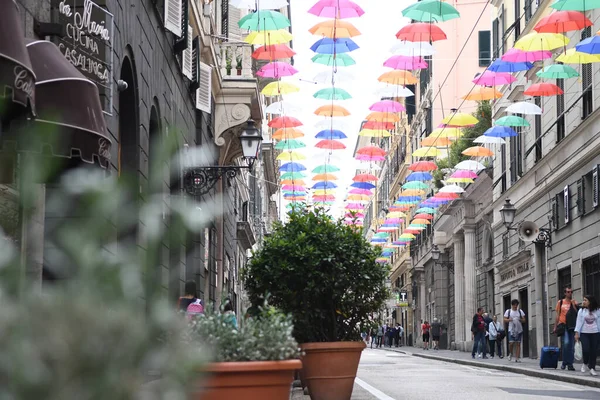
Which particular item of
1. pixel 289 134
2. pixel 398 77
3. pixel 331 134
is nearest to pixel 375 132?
pixel 331 134

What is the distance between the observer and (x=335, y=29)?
907 inches

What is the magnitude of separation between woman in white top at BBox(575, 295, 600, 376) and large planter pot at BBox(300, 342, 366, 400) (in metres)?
10.7

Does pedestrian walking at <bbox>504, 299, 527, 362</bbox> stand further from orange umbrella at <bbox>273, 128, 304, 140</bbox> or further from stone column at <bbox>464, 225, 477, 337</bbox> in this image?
stone column at <bbox>464, 225, 477, 337</bbox>

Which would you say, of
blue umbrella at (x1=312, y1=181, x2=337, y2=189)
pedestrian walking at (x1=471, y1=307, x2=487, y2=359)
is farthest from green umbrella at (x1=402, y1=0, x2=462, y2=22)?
blue umbrella at (x1=312, y1=181, x2=337, y2=189)

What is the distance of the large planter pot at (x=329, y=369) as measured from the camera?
32.7 feet

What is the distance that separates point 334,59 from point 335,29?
2177mm

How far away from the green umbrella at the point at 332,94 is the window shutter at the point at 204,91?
21.8 feet

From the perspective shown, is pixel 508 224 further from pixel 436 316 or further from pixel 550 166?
pixel 436 316

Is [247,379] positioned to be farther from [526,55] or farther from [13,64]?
[526,55]

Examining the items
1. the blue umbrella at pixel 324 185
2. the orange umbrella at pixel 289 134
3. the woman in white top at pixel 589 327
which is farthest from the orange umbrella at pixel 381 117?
the blue umbrella at pixel 324 185

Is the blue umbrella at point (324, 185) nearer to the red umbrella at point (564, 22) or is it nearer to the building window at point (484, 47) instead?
the building window at point (484, 47)

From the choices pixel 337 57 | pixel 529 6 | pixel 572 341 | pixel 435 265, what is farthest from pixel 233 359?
pixel 435 265

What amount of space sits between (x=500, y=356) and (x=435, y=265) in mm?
25760

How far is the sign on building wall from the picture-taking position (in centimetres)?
969
